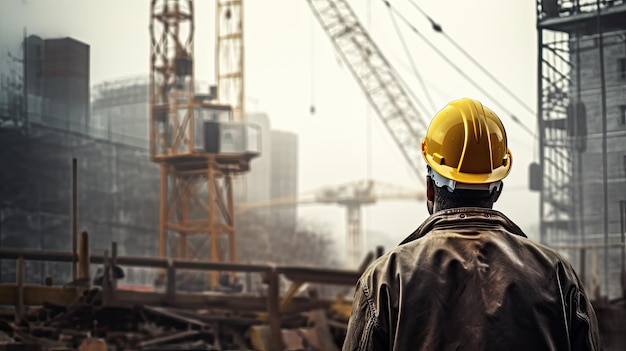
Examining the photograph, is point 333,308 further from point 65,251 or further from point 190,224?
point 65,251

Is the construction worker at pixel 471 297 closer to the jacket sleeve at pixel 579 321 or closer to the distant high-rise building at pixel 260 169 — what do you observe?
the jacket sleeve at pixel 579 321

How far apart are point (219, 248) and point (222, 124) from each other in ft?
4.80

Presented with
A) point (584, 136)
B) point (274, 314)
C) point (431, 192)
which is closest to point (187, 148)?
point (274, 314)

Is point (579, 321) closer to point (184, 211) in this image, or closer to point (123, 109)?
point (184, 211)

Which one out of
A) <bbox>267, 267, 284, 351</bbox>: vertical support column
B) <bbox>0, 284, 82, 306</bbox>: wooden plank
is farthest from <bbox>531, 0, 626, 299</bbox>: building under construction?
<bbox>0, 284, 82, 306</bbox>: wooden plank

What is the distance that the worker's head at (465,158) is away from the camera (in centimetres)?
346

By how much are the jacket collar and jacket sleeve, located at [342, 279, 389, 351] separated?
0.67 ft

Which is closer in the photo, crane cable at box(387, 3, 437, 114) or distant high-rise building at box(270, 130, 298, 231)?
crane cable at box(387, 3, 437, 114)

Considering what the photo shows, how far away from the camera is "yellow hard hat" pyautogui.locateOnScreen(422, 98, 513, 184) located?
11.4 feet

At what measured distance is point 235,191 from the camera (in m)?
14.3

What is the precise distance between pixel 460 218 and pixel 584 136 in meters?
8.15

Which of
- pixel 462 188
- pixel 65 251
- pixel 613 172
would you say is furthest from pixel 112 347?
pixel 462 188

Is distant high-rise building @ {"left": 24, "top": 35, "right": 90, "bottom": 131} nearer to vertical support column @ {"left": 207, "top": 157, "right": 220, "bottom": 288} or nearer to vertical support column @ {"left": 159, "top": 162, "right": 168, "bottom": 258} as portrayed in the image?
vertical support column @ {"left": 159, "top": 162, "right": 168, "bottom": 258}

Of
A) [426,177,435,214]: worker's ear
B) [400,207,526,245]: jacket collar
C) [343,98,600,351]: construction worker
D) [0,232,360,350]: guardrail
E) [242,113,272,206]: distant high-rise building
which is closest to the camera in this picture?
[343,98,600,351]: construction worker
